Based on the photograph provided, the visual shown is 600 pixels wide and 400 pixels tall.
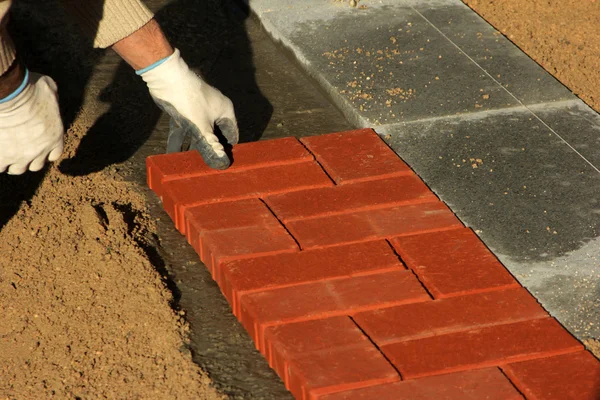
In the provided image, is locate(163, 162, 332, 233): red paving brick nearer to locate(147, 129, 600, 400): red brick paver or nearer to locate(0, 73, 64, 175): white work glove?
locate(147, 129, 600, 400): red brick paver

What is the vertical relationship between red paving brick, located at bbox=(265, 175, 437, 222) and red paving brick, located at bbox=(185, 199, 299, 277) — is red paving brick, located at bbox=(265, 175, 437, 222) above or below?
below

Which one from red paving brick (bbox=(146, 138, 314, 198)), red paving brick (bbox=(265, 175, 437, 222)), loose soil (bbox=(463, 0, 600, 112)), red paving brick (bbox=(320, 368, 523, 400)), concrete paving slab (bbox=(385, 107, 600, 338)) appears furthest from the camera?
loose soil (bbox=(463, 0, 600, 112))

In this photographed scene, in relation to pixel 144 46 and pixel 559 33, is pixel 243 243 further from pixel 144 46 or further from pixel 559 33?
pixel 559 33

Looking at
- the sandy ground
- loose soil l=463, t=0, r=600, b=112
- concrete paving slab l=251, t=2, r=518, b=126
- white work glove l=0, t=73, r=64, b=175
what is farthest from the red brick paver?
loose soil l=463, t=0, r=600, b=112

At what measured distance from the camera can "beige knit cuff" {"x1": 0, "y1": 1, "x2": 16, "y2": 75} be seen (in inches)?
107

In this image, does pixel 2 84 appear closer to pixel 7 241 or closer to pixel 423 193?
pixel 7 241

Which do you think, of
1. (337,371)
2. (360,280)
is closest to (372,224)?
(360,280)

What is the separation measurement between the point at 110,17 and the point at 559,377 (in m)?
1.96

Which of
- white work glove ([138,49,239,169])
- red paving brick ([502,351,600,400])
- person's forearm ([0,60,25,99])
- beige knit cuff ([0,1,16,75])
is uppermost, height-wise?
beige knit cuff ([0,1,16,75])

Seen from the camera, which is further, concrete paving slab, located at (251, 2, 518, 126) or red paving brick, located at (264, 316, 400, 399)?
concrete paving slab, located at (251, 2, 518, 126)

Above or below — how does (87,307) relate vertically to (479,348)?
above

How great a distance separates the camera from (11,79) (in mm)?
2896

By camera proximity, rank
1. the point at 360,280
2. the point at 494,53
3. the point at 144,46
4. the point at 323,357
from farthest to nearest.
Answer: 1. the point at 494,53
2. the point at 144,46
3. the point at 360,280
4. the point at 323,357

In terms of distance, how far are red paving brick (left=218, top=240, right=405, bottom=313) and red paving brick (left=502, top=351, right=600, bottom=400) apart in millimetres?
619
